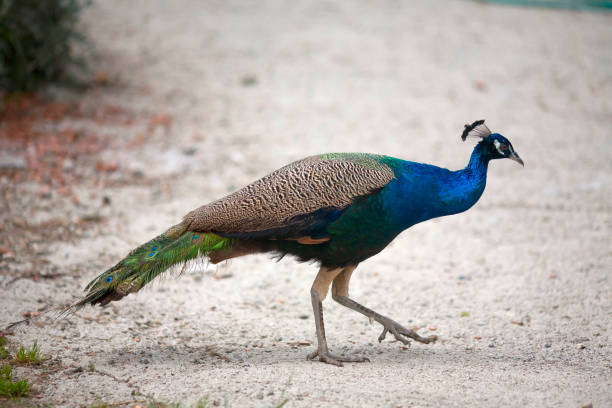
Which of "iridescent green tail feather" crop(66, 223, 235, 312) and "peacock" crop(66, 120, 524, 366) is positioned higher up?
"peacock" crop(66, 120, 524, 366)

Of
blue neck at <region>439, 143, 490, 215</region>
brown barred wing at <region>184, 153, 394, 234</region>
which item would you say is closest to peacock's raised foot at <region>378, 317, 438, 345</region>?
blue neck at <region>439, 143, 490, 215</region>

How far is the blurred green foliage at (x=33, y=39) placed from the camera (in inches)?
323

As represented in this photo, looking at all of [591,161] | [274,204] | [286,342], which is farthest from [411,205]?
[591,161]

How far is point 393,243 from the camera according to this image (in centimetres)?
620

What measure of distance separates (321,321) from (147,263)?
3.81ft

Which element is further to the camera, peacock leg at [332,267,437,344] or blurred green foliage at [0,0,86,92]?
blurred green foliage at [0,0,86,92]

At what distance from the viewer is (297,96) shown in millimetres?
9203

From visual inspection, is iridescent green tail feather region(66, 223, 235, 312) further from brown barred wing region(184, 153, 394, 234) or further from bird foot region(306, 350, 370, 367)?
bird foot region(306, 350, 370, 367)

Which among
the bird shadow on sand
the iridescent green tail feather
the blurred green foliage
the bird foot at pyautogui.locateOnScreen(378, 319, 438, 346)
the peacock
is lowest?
the bird shadow on sand

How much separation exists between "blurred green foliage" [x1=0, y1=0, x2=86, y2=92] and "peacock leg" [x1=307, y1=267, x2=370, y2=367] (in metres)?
6.04

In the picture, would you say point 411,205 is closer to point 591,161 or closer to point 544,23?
point 591,161

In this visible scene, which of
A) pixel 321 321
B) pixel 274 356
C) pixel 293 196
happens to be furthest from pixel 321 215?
pixel 274 356

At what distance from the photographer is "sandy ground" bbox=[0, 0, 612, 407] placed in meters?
3.74

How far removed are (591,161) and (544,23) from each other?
4112mm
